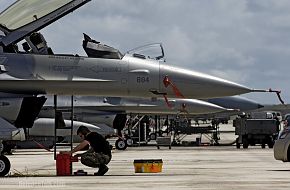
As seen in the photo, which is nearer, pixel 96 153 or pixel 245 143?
pixel 96 153

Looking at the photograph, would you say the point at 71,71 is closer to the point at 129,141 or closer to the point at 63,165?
the point at 63,165

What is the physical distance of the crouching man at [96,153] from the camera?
17672 mm

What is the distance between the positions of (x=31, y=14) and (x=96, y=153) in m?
3.59

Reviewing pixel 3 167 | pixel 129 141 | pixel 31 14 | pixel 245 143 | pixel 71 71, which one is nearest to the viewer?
pixel 3 167

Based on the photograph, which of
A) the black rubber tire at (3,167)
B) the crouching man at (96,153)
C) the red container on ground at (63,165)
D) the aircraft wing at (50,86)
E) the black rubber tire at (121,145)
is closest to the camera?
the black rubber tire at (3,167)

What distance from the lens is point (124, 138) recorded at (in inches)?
1619

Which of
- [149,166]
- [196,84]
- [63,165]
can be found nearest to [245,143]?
[149,166]

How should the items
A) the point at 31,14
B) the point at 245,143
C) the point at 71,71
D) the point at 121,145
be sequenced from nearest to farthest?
1. the point at 31,14
2. the point at 71,71
3. the point at 121,145
4. the point at 245,143

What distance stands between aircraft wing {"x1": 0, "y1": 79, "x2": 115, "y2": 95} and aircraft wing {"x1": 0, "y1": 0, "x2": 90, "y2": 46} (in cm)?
98

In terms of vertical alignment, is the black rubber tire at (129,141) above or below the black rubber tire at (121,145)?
above

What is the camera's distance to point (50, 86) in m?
17.8

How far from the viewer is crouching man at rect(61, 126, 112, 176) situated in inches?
696

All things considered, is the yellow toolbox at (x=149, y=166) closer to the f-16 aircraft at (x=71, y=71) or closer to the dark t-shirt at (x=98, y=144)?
the dark t-shirt at (x=98, y=144)

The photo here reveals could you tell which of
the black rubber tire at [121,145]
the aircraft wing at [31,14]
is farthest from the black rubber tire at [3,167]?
the black rubber tire at [121,145]
